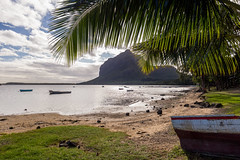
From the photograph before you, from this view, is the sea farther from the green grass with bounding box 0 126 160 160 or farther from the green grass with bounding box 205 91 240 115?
the green grass with bounding box 0 126 160 160

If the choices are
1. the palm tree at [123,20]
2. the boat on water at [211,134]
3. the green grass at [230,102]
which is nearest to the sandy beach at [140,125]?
the green grass at [230,102]

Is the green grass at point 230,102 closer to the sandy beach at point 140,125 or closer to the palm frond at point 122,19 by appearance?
the sandy beach at point 140,125

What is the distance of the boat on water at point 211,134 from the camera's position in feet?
13.5

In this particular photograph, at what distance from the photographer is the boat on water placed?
4.12 m

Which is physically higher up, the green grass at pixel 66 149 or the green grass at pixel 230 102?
the green grass at pixel 230 102

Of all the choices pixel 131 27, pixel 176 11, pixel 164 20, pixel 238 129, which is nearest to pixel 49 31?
pixel 131 27

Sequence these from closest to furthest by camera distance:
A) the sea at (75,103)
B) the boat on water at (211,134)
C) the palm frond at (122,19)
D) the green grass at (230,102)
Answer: the palm frond at (122,19) → the boat on water at (211,134) → the green grass at (230,102) → the sea at (75,103)

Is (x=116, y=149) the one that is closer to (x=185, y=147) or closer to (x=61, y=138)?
(x=185, y=147)

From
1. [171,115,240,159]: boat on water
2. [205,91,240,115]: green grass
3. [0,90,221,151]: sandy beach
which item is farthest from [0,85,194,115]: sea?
[171,115,240,159]: boat on water

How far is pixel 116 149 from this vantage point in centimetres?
634

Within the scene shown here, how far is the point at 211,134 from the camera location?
4.53 m

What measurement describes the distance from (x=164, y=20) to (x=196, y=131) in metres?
3.98

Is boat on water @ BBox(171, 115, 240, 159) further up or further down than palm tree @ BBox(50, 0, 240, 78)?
further down

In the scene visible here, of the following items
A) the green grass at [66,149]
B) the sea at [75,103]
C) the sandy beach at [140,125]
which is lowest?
the sea at [75,103]
